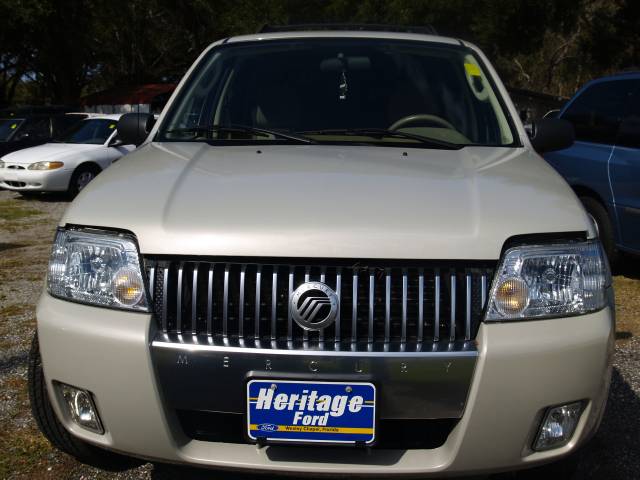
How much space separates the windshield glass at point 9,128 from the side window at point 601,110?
496 inches

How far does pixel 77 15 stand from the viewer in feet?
84.5

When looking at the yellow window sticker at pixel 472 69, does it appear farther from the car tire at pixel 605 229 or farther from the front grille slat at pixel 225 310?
the car tire at pixel 605 229

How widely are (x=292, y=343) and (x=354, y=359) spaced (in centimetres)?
19

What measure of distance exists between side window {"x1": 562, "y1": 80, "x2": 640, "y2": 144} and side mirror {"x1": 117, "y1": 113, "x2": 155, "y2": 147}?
12.8ft

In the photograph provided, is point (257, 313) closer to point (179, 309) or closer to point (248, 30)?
point (179, 309)

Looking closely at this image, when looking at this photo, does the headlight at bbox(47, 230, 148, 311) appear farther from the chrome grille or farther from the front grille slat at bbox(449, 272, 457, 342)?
the front grille slat at bbox(449, 272, 457, 342)

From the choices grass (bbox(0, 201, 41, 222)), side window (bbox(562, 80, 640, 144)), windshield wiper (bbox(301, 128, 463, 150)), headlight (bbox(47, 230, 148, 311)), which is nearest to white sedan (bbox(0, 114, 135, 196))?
grass (bbox(0, 201, 41, 222))

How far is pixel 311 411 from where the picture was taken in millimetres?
2043

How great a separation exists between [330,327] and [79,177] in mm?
11334

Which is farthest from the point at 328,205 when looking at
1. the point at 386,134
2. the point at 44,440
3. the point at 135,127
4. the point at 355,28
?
the point at 355,28

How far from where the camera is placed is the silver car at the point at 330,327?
2025mm

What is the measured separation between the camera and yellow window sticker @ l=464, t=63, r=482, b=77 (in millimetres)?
3602

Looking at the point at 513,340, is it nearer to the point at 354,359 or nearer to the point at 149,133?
the point at 354,359

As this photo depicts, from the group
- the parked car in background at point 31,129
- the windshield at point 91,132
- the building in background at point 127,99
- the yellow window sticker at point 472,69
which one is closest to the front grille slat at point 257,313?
the yellow window sticker at point 472,69
